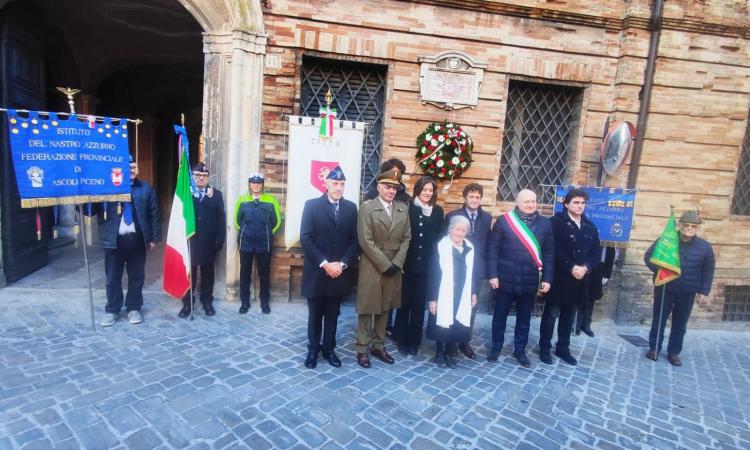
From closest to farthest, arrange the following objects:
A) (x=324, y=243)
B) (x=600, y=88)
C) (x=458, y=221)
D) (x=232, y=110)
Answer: (x=324, y=243)
(x=458, y=221)
(x=232, y=110)
(x=600, y=88)

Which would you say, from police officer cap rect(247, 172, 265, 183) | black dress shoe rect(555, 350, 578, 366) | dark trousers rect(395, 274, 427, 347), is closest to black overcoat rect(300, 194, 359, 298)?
dark trousers rect(395, 274, 427, 347)

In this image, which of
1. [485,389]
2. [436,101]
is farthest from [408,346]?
[436,101]

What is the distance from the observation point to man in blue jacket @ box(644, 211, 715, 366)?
479 centimetres

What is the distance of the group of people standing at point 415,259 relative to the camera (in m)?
4.09

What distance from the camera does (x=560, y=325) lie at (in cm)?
482

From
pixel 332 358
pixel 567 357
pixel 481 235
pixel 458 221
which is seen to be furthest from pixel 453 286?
pixel 567 357

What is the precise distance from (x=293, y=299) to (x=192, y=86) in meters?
8.58

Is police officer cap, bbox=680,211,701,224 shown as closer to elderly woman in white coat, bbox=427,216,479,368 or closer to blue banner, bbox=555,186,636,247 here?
blue banner, bbox=555,186,636,247

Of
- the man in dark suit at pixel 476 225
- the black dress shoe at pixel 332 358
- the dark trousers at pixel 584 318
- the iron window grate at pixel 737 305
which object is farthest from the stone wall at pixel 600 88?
the black dress shoe at pixel 332 358

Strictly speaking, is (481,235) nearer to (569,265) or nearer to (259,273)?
(569,265)

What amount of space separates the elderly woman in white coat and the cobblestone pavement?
44 cm

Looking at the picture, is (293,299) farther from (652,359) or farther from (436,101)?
(652,359)

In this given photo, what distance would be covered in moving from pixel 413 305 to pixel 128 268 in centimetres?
353

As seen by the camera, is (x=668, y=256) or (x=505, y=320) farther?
(x=668, y=256)
